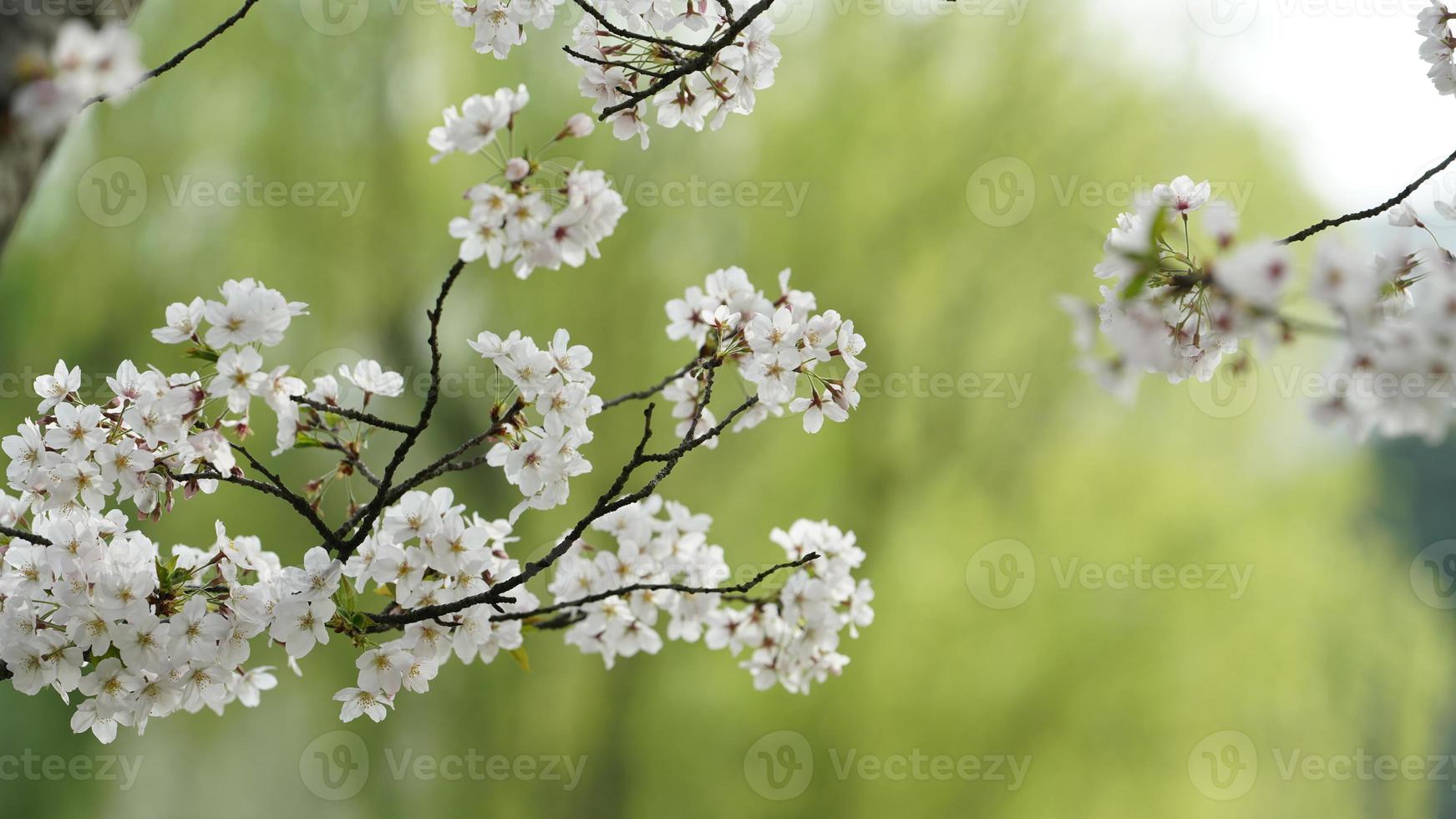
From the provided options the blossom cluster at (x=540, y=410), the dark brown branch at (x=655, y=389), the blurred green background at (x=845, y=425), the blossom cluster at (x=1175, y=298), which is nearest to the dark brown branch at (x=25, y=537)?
the blossom cluster at (x=540, y=410)

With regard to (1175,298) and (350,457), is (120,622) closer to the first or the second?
(350,457)

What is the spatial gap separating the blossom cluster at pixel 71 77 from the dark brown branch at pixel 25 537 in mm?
491

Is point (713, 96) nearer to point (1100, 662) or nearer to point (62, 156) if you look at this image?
point (1100, 662)

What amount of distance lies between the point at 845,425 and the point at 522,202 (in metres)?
3.36

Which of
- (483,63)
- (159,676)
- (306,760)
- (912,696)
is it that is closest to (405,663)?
(159,676)

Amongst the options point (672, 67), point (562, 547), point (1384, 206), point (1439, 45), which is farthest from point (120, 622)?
point (1439, 45)

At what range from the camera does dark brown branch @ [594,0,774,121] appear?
3.46ft

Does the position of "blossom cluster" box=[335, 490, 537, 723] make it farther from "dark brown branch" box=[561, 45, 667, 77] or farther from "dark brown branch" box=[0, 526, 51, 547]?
"dark brown branch" box=[561, 45, 667, 77]

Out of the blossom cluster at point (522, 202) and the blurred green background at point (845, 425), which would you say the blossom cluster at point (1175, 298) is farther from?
the blurred green background at point (845, 425)

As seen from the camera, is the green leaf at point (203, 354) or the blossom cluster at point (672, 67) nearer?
the green leaf at point (203, 354)

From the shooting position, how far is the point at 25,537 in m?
1.01

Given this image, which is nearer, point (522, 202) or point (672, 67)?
point (522, 202)

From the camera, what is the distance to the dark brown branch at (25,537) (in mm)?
975

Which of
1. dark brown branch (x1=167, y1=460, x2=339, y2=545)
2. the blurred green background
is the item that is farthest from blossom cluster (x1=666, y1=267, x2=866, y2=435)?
the blurred green background
